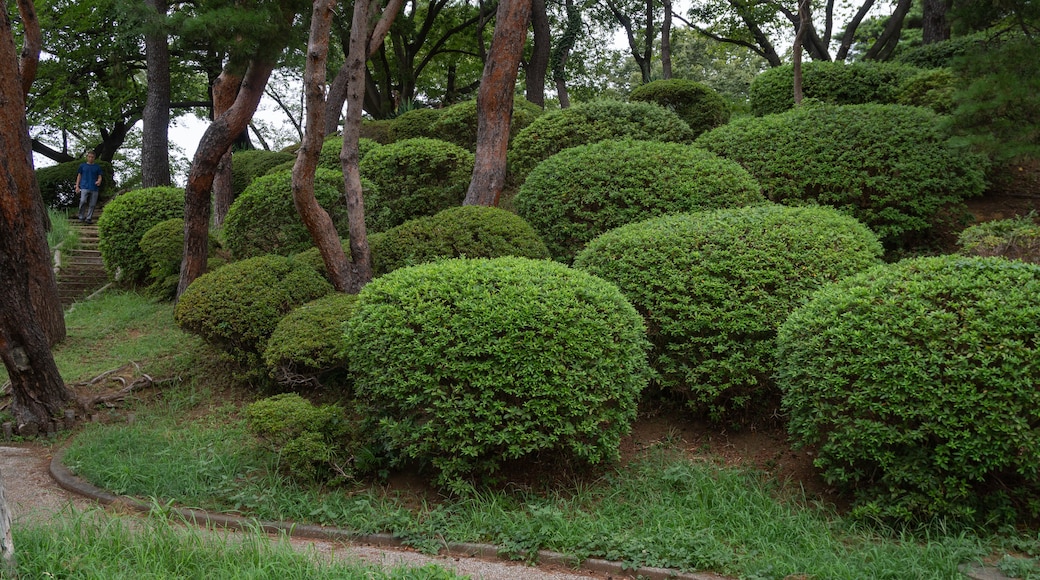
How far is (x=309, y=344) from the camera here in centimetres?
579

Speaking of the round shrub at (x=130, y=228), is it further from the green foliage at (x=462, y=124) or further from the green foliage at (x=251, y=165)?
the green foliage at (x=462, y=124)

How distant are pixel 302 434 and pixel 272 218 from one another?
14.8 ft

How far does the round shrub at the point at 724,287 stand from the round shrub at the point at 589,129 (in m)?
3.89

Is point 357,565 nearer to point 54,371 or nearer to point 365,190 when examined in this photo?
point 54,371

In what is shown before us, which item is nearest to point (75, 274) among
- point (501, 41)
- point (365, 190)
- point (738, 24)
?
point (365, 190)

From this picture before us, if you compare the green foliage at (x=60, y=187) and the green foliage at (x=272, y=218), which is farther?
the green foliage at (x=60, y=187)

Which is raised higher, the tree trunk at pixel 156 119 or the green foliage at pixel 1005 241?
the tree trunk at pixel 156 119

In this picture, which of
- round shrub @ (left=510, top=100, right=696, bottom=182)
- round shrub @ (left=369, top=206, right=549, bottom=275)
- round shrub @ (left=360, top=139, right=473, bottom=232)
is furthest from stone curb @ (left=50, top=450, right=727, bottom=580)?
round shrub @ (left=510, top=100, right=696, bottom=182)

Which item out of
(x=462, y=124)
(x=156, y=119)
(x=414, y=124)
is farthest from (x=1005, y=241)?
(x=156, y=119)

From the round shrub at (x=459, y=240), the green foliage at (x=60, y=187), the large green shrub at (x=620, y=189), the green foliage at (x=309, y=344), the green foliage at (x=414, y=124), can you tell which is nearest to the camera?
the green foliage at (x=309, y=344)

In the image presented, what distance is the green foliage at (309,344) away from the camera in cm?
580

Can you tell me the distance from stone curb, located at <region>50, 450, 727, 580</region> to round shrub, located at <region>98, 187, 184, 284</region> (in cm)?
760

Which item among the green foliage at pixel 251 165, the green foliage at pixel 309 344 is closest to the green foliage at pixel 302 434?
the green foliage at pixel 309 344

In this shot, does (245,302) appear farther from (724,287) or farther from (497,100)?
(724,287)
